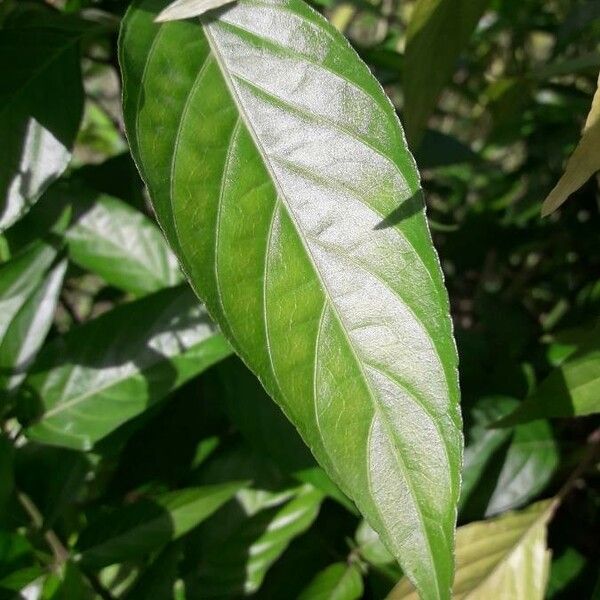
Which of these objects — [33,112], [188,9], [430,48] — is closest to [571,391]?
[430,48]

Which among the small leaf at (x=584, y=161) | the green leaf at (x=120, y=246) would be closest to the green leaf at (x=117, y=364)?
the green leaf at (x=120, y=246)

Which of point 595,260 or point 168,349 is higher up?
point 168,349

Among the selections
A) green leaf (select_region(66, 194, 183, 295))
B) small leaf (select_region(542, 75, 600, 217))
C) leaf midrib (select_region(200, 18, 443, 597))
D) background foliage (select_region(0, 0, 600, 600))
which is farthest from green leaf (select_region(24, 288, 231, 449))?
small leaf (select_region(542, 75, 600, 217))

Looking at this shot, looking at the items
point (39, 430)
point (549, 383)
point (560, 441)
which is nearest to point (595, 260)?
point (560, 441)

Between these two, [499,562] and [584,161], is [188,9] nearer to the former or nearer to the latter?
[584,161]

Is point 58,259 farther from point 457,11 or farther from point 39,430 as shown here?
point 457,11

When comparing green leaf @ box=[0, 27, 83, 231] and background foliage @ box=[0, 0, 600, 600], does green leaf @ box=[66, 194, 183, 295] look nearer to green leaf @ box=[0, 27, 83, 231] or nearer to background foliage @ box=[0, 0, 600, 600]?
background foliage @ box=[0, 0, 600, 600]
